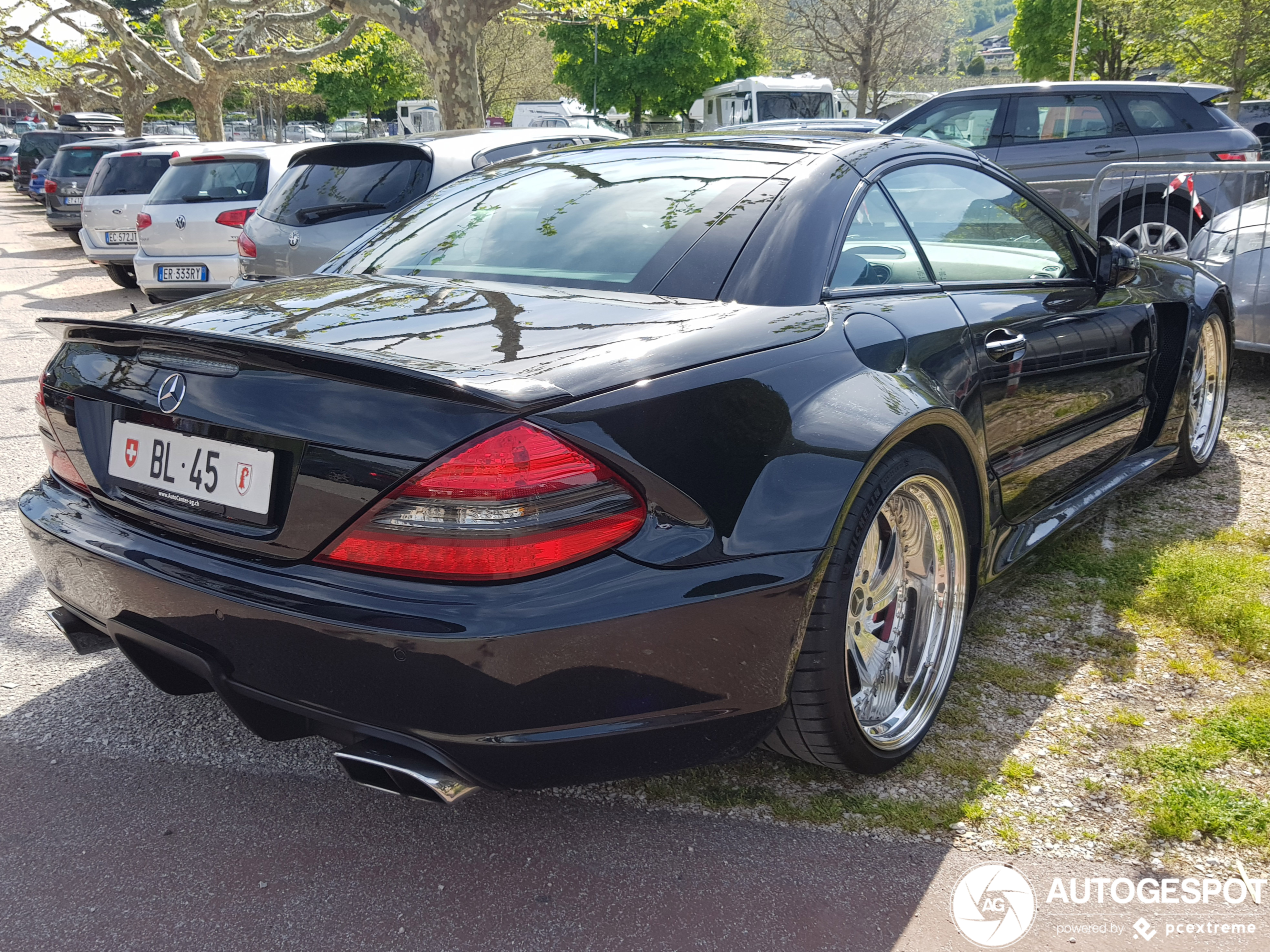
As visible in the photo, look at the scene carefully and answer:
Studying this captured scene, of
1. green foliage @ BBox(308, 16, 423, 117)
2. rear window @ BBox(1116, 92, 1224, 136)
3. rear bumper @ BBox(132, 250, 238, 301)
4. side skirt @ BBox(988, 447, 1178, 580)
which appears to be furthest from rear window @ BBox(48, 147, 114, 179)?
green foliage @ BBox(308, 16, 423, 117)

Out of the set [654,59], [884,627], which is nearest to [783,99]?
[654,59]

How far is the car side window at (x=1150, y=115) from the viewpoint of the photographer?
931cm

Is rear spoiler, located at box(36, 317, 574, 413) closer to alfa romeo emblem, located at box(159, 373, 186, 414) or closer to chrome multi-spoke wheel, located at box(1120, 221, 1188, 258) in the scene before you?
alfa romeo emblem, located at box(159, 373, 186, 414)

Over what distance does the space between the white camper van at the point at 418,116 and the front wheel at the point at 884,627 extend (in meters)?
26.9

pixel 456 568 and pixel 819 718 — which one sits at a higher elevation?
pixel 456 568

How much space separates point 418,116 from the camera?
34.4 m

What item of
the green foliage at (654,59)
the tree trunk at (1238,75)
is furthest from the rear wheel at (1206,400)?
the green foliage at (654,59)

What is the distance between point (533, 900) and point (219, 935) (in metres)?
0.60

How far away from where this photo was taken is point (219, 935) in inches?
80.1

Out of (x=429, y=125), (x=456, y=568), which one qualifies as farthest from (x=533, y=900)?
(x=429, y=125)

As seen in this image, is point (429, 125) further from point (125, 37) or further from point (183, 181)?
point (183, 181)

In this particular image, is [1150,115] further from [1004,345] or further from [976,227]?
[1004,345]

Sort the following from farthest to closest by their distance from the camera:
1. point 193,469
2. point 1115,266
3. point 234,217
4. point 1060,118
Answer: point 1060,118 < point 234,217 < point 1115,266 < point 193,469

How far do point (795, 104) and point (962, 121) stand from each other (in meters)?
18.1
